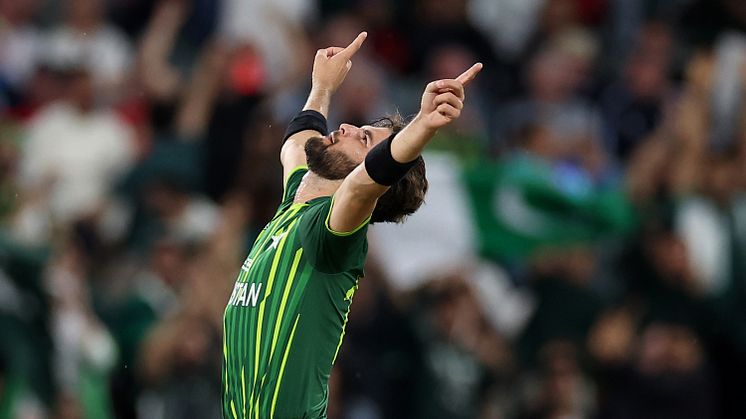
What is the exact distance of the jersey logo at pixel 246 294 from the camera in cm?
659

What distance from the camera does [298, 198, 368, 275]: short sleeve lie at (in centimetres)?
623

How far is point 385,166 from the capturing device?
5879mm

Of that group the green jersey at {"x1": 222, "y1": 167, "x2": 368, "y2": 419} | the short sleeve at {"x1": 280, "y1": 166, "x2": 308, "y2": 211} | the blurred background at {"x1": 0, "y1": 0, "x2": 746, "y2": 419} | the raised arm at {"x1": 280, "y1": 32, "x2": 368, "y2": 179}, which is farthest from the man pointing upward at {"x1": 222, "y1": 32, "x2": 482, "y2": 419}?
the blurred background at {"x1": 0, "y1": 0, "x2": 746, "y2": 419}

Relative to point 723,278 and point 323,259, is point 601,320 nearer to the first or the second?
point 723,278

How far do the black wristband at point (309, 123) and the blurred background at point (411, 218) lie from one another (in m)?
3.82

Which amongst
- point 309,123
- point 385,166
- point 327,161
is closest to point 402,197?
point 327,161

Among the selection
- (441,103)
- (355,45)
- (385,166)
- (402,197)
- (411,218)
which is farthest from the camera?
(411,218)

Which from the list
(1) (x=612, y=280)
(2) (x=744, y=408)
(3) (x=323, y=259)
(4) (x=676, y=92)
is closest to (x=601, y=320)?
(1) (x=612, y=280)

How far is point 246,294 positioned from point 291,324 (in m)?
0.29

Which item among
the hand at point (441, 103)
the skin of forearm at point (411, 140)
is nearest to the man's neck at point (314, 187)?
the skin of forearm at point (411, 140)

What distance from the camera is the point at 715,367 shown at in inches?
470

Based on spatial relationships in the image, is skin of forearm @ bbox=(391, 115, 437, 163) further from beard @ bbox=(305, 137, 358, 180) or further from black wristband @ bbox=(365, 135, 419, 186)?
beard @ bbox=(305, 137, 358, 180)

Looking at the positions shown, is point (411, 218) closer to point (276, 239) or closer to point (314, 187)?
point (314, 187)

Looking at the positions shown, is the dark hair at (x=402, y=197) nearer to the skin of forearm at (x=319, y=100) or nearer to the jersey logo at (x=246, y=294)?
the jersey logo at (x=246, y=294)
